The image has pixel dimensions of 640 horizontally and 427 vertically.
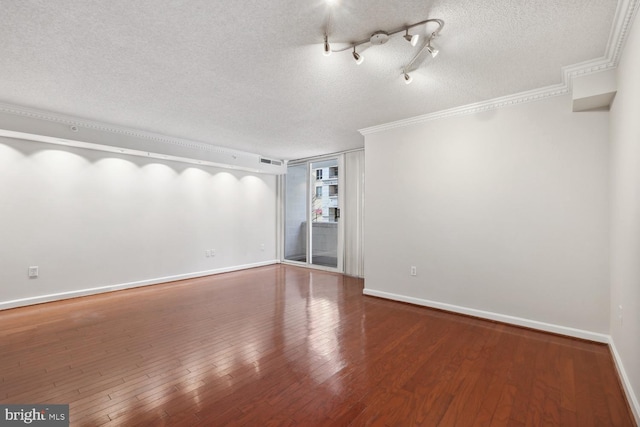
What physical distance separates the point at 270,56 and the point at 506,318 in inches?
150

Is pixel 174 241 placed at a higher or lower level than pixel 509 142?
lower

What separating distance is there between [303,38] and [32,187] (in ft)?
14.5

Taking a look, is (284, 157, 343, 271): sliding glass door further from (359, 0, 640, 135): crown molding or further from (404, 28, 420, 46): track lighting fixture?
(404, 28, 420, 46): track lighting fixture

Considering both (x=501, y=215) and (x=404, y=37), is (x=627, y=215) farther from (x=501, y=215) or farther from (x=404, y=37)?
(x=404, y=37)

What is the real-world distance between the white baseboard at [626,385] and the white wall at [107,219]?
609cm

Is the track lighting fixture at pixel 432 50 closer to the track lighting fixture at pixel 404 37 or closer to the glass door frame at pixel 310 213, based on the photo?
the track lighting fixture at pixel 404 37

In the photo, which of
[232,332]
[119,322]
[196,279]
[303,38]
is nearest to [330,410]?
[232,332]

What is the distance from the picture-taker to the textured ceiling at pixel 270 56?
6.45 feet

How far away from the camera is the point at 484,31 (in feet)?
7.14

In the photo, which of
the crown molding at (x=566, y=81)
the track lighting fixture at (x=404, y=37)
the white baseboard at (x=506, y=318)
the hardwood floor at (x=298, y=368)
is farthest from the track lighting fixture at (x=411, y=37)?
the white baseboard at (x=506, y=318)

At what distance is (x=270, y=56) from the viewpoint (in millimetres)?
2512

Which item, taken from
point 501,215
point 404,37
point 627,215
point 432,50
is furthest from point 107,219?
point 627,215

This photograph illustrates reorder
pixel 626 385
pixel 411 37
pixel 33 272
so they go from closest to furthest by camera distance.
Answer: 1. pixel 626 385
2. pixel 411 37
3. pixel 33 272

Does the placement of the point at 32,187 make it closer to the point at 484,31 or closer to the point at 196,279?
the point at 196,279
